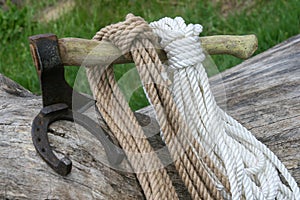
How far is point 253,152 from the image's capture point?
175 centimetres

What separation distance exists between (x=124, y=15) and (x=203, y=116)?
2.69 metres

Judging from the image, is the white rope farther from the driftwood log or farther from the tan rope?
the driftwood log

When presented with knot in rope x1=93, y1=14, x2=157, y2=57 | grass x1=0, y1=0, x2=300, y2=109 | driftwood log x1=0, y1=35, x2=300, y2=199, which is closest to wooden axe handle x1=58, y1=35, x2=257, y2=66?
knot in rope x1=93, y1=14, x2=157, y2=57

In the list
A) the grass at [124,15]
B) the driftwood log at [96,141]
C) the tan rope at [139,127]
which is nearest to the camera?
the driftwood log at [96,141]

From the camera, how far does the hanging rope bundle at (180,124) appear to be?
5.30 ft

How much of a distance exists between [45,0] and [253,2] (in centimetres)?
174

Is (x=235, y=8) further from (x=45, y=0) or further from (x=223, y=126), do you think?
(x=223, y=126)

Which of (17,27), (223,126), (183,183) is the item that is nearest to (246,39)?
(223,126)

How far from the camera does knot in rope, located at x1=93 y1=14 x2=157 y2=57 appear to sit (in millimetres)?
1647

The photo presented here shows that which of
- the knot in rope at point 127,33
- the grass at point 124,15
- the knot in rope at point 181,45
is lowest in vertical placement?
the grass at point 124,15

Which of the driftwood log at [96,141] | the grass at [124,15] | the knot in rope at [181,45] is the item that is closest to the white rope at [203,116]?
the knot in rope at [181,45]

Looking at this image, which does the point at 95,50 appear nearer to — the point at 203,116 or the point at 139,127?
the point at 139,127

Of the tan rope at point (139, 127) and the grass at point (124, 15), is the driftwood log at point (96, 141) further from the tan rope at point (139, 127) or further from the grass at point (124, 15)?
the grass at point (124, 15)

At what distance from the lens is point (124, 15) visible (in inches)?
168
